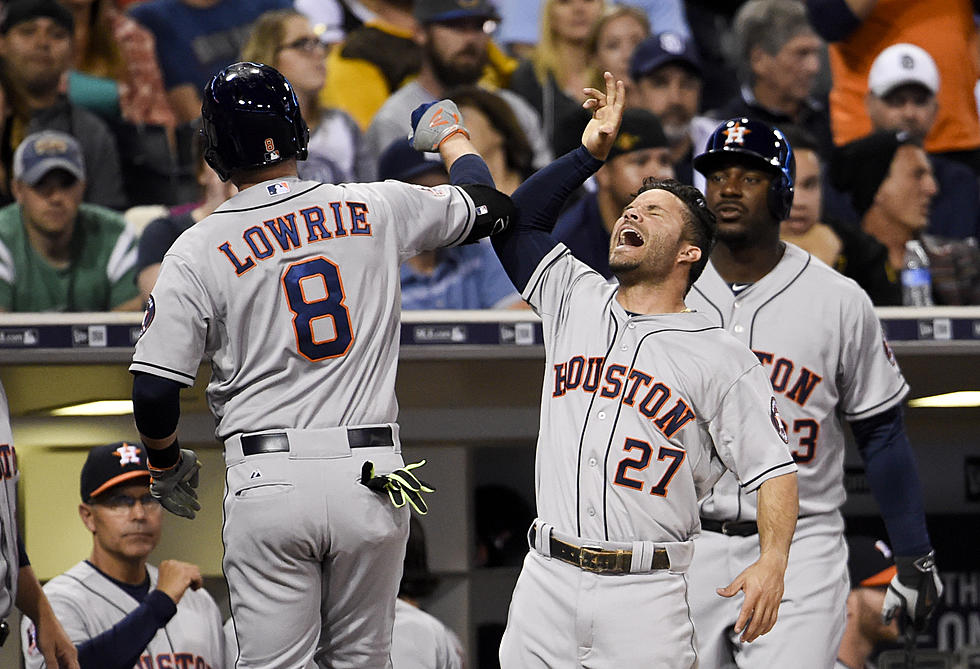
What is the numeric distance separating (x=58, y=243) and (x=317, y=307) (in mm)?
2689

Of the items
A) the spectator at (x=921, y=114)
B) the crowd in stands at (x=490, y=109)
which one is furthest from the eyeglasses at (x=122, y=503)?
the spectator at (x=921, y=114)

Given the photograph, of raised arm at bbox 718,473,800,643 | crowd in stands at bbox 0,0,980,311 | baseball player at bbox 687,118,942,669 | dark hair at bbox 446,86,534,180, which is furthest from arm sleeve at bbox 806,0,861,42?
raised arm at bbox 718,473,800,643

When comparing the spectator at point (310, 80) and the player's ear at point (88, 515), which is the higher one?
the spectator at point (310, 80)

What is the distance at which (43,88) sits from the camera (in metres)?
5.70

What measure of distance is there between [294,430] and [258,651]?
18.0 inches

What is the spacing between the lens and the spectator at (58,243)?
510 centimetres

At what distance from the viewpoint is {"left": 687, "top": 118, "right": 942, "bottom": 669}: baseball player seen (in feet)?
11.9

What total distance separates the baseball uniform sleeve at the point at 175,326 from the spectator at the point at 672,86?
11.6 feet

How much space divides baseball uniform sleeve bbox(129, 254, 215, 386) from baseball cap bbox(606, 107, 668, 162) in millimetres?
2827

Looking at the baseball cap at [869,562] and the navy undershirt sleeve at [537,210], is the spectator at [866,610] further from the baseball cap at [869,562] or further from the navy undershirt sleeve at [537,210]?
the navy undershirt sleeve at [537,210]

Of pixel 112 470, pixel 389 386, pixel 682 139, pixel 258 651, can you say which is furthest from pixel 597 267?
pixel 258 651

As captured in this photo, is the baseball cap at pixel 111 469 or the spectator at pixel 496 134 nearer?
the baseball cap at pixel 111 469

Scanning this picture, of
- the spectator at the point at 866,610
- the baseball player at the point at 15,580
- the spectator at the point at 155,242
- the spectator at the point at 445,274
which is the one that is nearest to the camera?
the baseball player at the point at 15,580

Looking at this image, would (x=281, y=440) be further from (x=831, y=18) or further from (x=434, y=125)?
(x=831, y=18)
